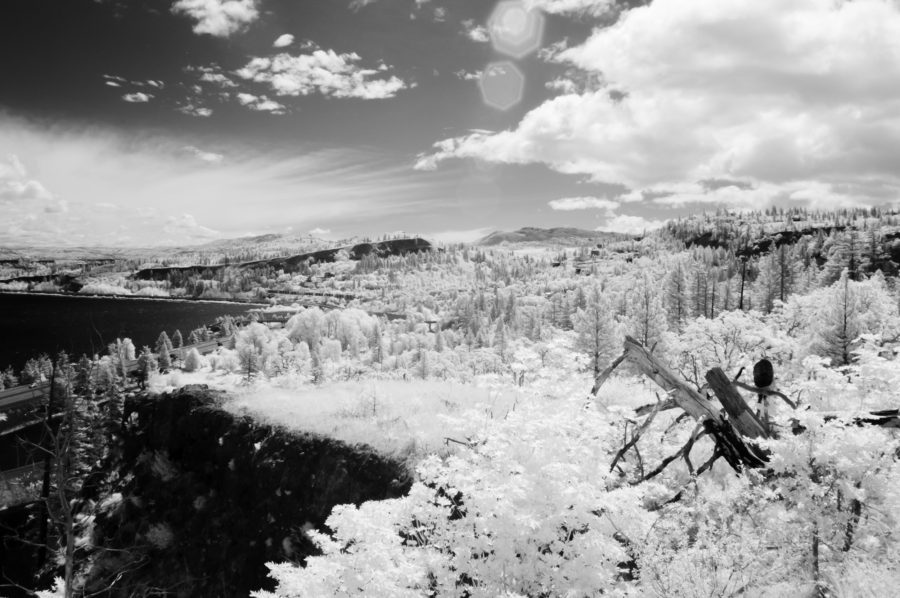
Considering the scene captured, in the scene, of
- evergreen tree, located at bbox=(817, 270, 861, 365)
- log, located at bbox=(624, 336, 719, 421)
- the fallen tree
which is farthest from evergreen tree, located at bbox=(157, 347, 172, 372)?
the fallen tree

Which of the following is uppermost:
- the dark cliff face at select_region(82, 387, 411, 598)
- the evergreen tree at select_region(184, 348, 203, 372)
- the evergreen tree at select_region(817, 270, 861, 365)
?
the evergreen tree at select_region(817, 270, 861, 365)

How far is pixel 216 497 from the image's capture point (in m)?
17.2

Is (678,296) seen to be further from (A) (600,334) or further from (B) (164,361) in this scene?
(B) (164,361)

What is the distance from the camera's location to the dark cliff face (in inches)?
575

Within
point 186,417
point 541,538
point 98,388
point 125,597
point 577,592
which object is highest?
point 541,538

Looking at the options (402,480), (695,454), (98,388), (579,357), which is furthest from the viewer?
(98,388)

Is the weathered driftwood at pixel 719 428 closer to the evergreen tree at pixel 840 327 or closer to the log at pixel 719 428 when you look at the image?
the log at pixel 719 428

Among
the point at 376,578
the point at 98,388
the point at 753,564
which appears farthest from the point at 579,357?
the point at 98,388

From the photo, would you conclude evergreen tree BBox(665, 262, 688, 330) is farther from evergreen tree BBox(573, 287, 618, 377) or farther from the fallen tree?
the fallen tree

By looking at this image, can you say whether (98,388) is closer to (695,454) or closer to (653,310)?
(653,310)

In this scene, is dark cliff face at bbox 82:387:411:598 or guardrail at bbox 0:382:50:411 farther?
guardrail at bbox 0:382:50:411

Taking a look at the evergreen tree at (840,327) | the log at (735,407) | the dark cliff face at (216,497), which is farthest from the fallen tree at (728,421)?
the evergreen tree at (840,327)

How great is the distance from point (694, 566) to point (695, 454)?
5419mm

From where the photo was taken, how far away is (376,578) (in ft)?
19.6
